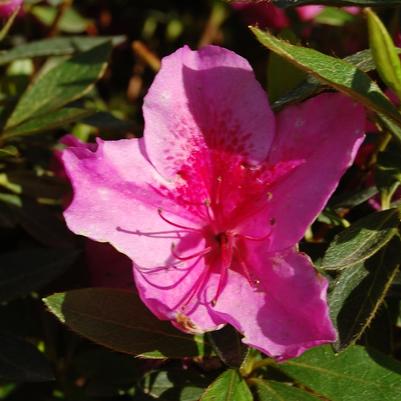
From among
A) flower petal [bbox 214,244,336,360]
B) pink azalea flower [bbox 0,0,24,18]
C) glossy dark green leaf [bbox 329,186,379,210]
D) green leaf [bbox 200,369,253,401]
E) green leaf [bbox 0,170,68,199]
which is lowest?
green leaf [bbox 200,369,253,401]

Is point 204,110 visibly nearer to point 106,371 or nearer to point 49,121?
point 49,121

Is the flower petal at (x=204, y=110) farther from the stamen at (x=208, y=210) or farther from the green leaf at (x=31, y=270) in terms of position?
the green leaf at (x=31, y=270)

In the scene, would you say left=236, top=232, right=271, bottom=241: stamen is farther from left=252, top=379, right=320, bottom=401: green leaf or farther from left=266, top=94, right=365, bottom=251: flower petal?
left=252, top=379, right=320, bottom=401: green leaf

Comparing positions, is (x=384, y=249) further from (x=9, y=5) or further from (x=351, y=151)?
(x=9, y=5)

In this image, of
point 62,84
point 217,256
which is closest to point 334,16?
point 62,84

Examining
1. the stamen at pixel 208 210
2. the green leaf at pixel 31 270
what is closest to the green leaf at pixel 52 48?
the green leaf at pixel 31 270

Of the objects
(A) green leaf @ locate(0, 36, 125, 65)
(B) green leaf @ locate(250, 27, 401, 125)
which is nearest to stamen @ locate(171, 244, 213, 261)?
(B) green leaf @ locate(250, 27, 401, 125)

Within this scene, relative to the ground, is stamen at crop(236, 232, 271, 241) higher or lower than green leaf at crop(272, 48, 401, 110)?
lower
